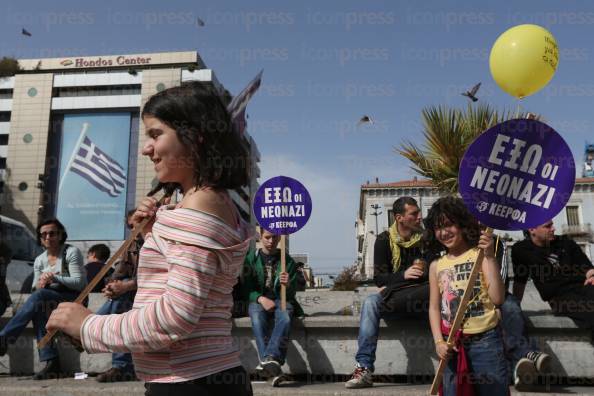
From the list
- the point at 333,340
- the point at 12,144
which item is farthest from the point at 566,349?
the point at 12,144

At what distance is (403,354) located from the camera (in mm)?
5016

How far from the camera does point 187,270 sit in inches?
45.2

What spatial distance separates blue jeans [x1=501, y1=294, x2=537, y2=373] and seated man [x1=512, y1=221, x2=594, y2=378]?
0.31m

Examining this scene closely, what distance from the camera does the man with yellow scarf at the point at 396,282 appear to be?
4.62 m

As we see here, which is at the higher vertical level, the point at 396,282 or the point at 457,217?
the point at 457,217

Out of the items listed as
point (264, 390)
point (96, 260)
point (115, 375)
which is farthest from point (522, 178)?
point (96, 260)

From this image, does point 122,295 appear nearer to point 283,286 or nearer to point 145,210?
point 283,286

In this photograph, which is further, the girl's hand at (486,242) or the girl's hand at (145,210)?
the girl's hand at (486,242)

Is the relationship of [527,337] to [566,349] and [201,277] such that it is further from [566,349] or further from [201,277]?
[201,277]

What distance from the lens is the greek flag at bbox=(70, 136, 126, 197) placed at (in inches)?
1927

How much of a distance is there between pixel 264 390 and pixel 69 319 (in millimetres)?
3426

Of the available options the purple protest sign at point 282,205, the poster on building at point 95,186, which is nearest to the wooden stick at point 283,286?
the purple protest sign at point 282,205

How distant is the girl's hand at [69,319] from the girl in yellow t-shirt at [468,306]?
214 centimetres

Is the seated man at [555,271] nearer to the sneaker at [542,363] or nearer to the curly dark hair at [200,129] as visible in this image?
the sneaker at [542,363]
